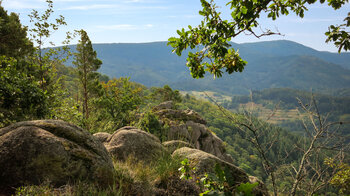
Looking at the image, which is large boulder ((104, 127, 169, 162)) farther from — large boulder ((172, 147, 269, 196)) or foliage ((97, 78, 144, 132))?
foliage ((97, 78, 144, 132))

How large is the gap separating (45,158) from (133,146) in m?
3.17

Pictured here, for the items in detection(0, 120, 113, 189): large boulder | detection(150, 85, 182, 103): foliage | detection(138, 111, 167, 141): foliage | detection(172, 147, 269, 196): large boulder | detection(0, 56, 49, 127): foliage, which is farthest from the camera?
detection(150, 85, 182, 103): foliage

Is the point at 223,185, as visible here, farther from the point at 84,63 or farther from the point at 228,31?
the point at 84,63

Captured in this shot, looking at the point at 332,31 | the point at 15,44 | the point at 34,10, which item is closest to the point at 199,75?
the point at 332,31

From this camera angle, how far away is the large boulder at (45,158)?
375 centimetres

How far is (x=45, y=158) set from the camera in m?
3.90

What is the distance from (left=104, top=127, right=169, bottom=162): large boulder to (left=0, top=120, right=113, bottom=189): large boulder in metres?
1.97

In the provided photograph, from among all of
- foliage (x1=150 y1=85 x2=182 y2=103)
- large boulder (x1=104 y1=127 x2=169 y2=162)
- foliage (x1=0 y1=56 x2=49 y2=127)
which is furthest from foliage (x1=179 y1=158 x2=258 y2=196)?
foliage (x1=150 y1=85 x2=182 y2=103)

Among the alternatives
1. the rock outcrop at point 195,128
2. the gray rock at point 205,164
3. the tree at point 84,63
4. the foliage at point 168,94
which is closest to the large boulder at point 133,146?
the gray rock at point 205,164

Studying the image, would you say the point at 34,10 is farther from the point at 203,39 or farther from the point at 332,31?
the point at 332,31

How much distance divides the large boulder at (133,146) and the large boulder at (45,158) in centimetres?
197

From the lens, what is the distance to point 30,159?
383cm

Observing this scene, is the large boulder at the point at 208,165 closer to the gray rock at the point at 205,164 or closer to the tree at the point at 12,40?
the gray rock at the point at 205,164

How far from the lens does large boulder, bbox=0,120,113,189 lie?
12.3ft
